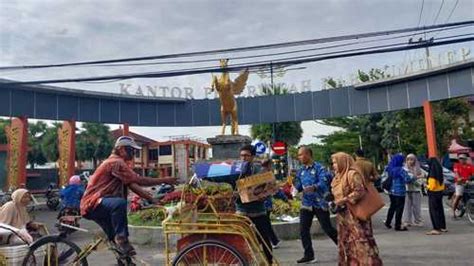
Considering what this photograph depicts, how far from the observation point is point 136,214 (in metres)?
11.4

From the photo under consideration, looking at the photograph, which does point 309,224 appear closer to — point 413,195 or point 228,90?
point 413,195

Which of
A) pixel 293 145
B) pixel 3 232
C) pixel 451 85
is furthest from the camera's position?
pixel 293 145

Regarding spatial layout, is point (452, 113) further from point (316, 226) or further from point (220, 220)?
point (220, 220)

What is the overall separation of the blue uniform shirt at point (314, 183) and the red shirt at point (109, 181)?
9.01 ft

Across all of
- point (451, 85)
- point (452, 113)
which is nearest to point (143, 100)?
point (451, 85)

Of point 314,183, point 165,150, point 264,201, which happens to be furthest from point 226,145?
point 165,150

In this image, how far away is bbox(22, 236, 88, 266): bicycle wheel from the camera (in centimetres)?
560

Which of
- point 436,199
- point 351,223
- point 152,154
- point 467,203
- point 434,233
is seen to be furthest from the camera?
point 152,154

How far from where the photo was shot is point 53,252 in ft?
18.8

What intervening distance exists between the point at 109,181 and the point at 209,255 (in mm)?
1461

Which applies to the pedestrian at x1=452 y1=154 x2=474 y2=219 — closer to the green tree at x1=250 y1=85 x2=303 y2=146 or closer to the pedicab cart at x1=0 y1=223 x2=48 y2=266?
the pedicab cart at x1=0 y1=223 x2=48 y2=266

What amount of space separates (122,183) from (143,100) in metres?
24.1

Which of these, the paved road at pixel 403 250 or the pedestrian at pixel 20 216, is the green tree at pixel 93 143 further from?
the pedestrian at pixel 20 216

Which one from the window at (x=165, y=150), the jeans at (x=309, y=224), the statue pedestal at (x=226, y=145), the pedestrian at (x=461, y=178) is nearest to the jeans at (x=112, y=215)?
the jeans at (x=309, y=224)
